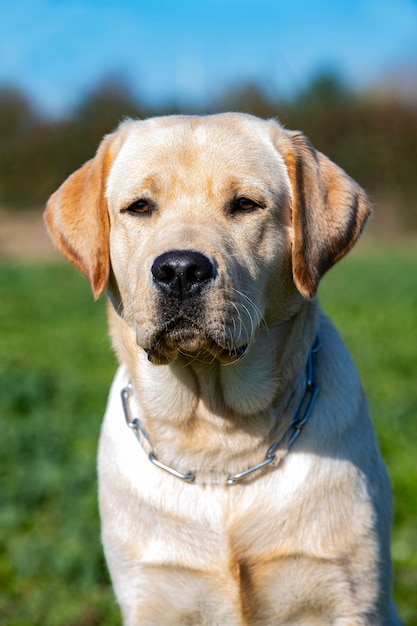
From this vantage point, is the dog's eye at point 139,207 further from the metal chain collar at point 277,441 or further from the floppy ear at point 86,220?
the metal chain collar at point 277,441

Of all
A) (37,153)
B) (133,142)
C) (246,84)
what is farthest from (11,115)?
(133,142)

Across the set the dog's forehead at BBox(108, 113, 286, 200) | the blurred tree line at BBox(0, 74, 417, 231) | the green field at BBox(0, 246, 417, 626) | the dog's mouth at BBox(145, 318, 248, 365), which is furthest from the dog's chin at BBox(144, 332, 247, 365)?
the blurred tree line at BBox(0, 74, 417, 231)

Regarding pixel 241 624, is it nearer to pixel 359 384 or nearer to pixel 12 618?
pixel 359 384

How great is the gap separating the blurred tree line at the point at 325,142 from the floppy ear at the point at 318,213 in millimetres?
19766

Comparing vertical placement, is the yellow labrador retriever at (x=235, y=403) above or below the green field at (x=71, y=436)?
above

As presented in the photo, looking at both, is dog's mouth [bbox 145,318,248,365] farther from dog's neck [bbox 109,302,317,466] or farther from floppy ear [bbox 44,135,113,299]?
floppy ear [bbox 44,135,113,299]

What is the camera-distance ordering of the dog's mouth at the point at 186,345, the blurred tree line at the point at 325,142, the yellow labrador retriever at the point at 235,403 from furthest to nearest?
1. the blurred tree line at the point at 325,142
2. the yellow labrador retriever at the point at 235,403
3. the dog's mouth at the point at 186,345

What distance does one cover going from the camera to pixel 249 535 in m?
3.17

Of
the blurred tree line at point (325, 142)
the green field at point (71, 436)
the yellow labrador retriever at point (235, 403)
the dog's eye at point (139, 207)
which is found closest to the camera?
the yellow labrador retriever at point (235, 403)

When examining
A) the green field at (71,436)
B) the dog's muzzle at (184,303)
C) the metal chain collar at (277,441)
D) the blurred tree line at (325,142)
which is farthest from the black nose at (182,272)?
the blurred tree line at (325,142)

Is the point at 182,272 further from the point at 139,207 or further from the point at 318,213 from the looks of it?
the point at 318,213

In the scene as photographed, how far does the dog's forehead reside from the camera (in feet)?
10.5

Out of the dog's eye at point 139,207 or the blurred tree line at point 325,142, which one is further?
the blurred tree line at point 325,142

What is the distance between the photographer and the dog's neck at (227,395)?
10.8ft
